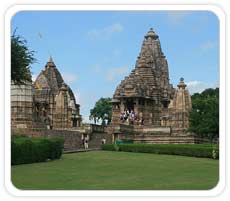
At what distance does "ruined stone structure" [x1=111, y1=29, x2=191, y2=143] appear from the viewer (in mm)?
45594

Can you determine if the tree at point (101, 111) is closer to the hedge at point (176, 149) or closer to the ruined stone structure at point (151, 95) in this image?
the ruined stone structure at point (151, 95)

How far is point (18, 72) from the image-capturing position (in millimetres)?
→ 22828

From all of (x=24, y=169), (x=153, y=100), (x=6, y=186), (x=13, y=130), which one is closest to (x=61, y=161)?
(x=24, y=169)

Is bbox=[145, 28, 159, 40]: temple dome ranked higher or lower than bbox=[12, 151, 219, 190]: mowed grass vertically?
higher

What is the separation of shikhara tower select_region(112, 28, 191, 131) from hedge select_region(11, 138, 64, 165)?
23.5 m

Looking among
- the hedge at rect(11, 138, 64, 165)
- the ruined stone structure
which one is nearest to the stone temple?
the ruined stone structure

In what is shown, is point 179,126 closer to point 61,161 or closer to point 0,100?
point 61,161

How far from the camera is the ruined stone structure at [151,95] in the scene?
45.6 m

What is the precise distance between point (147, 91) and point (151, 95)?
0.70 m

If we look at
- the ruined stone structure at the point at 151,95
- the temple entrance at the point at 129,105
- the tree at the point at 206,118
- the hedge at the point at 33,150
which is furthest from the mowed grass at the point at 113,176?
the temple entrance at the point at 129,105

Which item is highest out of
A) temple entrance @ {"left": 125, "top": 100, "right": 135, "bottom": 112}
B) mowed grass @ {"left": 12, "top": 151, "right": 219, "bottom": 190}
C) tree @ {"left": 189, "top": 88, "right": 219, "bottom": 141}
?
temple entrance @ {"left": 125, "top": 100, "right": 135, "bottom": 112}

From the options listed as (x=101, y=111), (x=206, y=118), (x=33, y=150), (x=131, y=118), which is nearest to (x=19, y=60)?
(x=33, y=150)

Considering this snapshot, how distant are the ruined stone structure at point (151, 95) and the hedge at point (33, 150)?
19726 mm

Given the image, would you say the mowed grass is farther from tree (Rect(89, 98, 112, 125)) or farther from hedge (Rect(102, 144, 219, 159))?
tree (Rect(89, 98, 112, 125))
